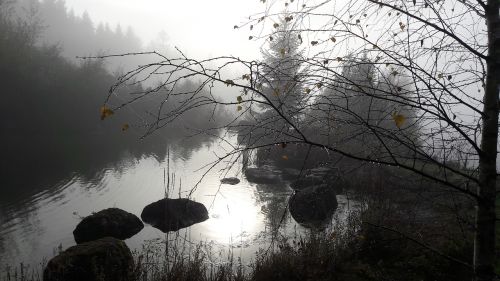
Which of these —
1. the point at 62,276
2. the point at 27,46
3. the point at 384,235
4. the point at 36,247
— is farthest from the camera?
the point at 27,46

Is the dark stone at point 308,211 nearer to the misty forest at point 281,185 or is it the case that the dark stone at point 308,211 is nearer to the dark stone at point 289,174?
the misty forest at point 281,185

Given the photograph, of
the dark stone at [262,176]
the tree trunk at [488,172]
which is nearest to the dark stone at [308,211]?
the dark stone at [262,176]

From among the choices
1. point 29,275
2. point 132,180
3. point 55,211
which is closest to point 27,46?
point 132,180

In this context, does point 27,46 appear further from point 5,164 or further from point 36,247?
point 36,247

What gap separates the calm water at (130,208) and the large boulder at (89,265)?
53.2 inches

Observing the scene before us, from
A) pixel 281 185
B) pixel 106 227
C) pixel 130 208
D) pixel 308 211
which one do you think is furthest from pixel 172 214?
pixel 281 185

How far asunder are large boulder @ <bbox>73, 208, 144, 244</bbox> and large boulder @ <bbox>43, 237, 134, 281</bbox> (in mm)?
2819

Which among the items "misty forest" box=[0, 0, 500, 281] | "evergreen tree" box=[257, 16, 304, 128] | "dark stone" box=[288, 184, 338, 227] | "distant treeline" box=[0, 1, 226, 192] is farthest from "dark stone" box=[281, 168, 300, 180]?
"evergreen tree" box=[257, 16, 304, 128]

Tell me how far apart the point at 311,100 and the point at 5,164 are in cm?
1921

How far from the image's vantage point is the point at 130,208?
12539 mm

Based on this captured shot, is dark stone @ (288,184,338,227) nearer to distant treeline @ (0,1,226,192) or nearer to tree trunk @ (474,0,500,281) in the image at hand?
tree trunk @ (474,0,500,281)

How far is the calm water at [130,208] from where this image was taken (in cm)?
939

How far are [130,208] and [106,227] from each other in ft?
9.27

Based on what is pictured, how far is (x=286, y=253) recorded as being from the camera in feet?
22.6
